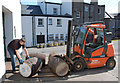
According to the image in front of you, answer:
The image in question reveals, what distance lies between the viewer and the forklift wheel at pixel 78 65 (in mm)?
6677

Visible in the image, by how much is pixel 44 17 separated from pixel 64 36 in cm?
559

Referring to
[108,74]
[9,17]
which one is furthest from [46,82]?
[9,17]

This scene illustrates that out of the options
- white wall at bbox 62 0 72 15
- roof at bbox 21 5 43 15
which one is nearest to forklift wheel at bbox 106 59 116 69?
roof at bbox 21 5 43 15

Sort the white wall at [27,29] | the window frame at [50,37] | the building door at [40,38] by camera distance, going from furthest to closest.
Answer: the window frame at [50,37] → the building door at [40,38] → the white wall at [27,29]

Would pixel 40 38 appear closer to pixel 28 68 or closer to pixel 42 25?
pixel 42 25

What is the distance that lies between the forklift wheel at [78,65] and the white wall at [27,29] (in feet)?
56.4

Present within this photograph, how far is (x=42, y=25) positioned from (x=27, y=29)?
109 inches

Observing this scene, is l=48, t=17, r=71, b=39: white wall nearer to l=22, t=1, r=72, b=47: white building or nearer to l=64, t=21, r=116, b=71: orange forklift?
l=22, t=1, r=72, b=47: white building

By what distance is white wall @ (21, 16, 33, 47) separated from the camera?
22.1 meters

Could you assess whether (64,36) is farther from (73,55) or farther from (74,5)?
(73,55)

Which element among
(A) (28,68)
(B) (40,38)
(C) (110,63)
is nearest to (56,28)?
(B) (40,38)

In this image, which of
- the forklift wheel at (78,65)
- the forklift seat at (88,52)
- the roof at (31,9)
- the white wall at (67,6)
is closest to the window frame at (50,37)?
the roof at (31,9)

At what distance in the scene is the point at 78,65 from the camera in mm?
6781

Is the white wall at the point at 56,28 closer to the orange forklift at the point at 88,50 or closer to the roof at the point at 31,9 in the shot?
the roof at the point at 31,9
